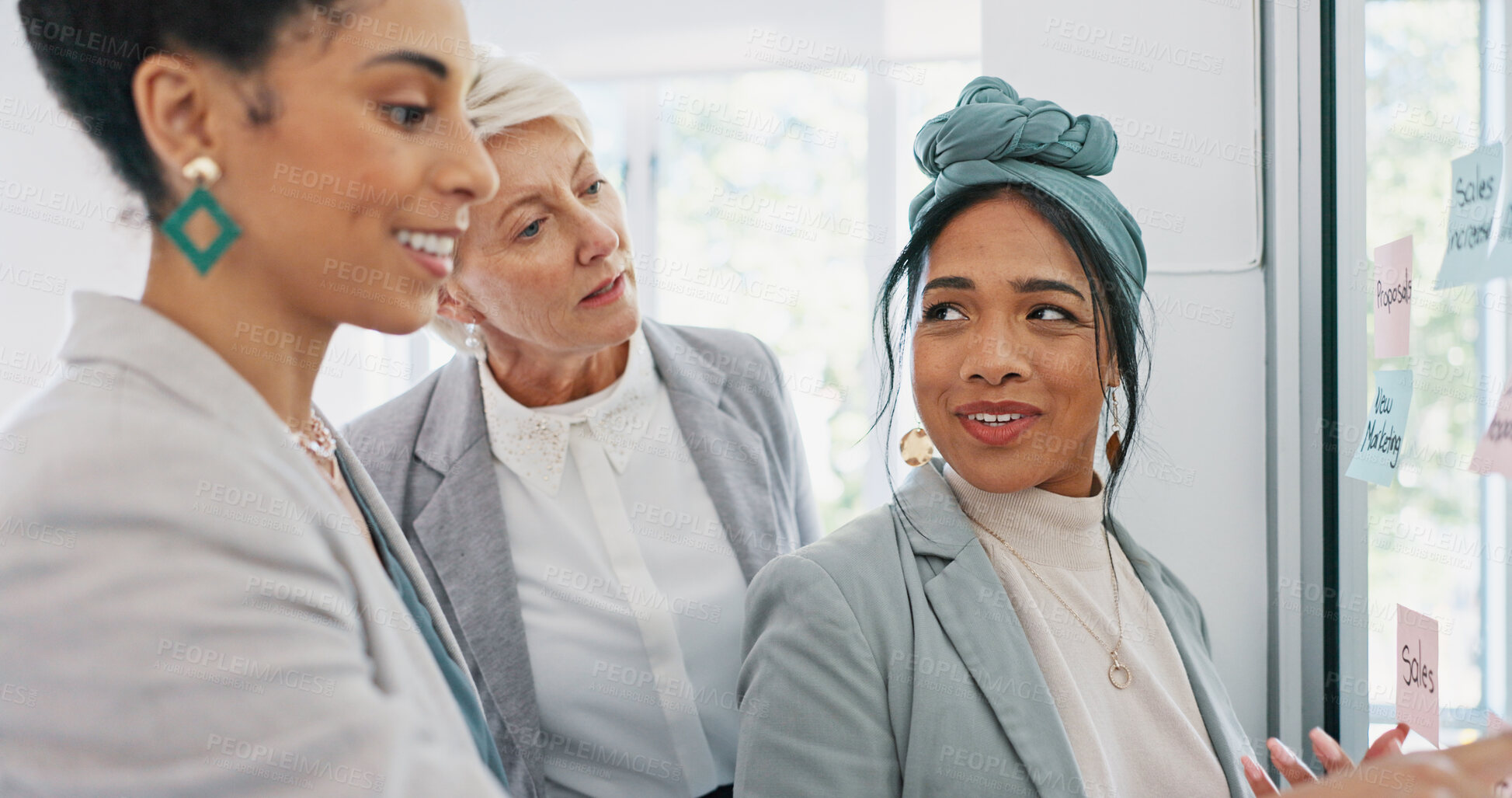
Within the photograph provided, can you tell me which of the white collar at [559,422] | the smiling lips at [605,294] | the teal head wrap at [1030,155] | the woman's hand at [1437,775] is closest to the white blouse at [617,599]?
the white collar at [559,422]

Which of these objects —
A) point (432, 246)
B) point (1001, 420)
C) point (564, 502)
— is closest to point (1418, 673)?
point (1001, 420)

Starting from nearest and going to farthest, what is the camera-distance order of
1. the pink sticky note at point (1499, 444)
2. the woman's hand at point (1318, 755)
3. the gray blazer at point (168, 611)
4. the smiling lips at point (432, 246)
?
the gray blazer at point (168, 611) → the smiling lips at point (432, 246) → the pink sticky note at point (1499, 444) → the woman's hand at point (1318, 755)

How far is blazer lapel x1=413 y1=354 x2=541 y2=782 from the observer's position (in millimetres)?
1207

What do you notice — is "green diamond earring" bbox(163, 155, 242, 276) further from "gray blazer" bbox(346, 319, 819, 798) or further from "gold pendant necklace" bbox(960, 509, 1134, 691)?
"gold pendant necklace" bbox(960, 509, 1134, 691)

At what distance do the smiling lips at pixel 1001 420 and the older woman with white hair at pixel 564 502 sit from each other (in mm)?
405

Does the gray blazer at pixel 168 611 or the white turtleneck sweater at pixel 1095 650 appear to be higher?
the gray blazer at pixel 168 611

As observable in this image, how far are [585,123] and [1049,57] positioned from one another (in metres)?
0.89

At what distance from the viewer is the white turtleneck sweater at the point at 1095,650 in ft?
3.59

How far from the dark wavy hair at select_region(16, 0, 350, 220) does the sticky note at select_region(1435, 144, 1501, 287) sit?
1091mm

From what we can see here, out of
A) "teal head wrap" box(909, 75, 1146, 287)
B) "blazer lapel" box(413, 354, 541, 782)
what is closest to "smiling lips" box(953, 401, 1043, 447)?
"teal head wrap" box(909, 75, 1146, 287)

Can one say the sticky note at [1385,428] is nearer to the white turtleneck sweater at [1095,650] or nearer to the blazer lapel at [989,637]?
the white turtleneck sweater at [1095,650]

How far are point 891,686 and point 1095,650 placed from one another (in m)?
0.30

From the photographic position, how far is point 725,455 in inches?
56.4

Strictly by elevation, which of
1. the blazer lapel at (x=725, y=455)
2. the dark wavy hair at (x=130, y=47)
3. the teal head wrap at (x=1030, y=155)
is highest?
the teal head wrap at (x=1030, y=155)
